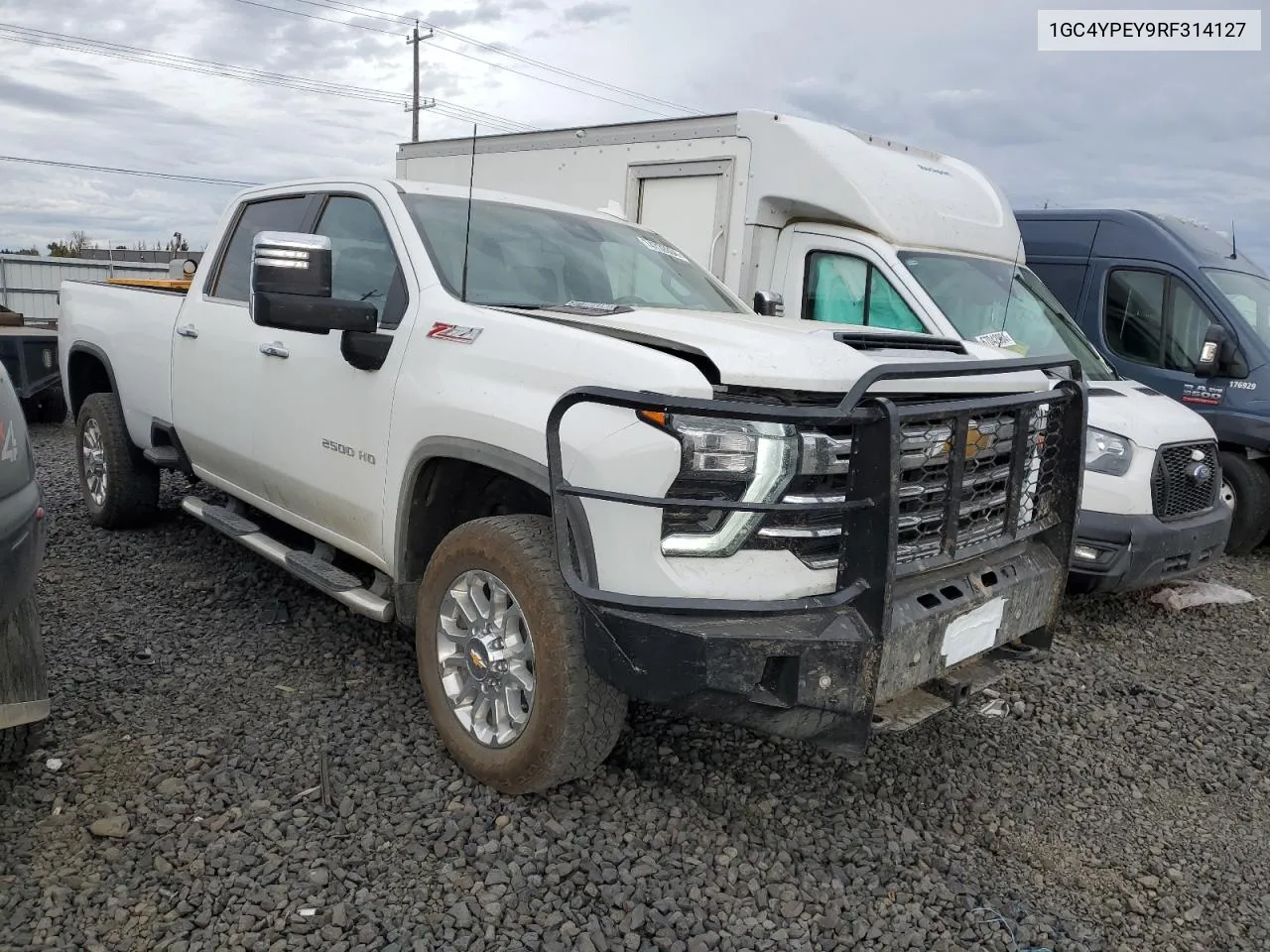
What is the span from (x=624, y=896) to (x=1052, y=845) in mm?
1432

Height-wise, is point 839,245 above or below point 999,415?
above

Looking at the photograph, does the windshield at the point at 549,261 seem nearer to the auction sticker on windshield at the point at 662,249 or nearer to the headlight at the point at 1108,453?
the auction sticker on windshield at the point at 662,249

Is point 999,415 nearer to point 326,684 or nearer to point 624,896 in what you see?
point 624,896

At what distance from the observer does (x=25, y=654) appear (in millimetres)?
2953

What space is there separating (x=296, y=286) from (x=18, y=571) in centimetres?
118

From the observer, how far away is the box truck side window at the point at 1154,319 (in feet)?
24.0

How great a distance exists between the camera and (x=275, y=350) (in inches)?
161

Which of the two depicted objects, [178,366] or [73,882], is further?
[178,366]

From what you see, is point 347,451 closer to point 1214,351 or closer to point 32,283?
point 1214,351

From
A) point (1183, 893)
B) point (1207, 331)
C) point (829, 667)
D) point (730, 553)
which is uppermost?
point (1207, 331)

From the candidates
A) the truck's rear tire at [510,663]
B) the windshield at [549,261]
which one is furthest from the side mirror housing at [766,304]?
the truck's rear tire at [510,663]

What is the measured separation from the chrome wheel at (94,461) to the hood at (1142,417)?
18.2 ft

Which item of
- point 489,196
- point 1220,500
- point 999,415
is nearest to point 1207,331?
point 1220,500

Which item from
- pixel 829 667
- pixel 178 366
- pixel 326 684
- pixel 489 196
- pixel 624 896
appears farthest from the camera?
pixel 178 366
